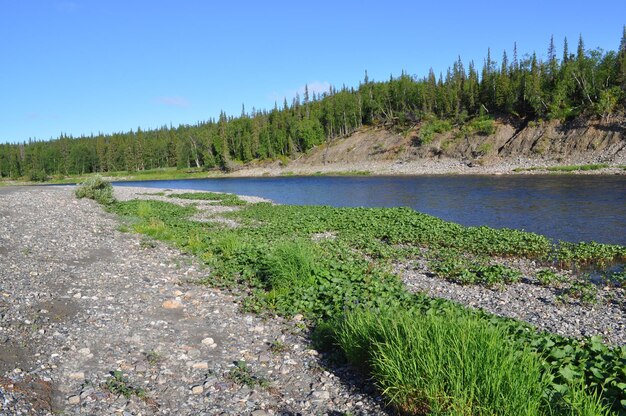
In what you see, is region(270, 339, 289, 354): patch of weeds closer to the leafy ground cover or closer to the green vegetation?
the leafy ground cover

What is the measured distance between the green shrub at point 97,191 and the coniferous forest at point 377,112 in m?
86.3

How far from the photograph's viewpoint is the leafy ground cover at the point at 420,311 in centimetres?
621

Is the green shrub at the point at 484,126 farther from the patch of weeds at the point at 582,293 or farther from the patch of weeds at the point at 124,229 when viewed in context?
the patch of weeds at the point at 582,293

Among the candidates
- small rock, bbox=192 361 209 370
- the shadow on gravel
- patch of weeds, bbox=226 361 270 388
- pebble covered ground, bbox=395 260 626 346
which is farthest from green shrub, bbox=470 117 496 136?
the shadow on gravel

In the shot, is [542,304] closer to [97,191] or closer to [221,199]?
[221,199]

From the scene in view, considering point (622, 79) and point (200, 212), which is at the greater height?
point (622, 79)

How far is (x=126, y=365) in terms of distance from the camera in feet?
27.5

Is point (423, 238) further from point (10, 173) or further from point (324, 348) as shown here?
point (10, 173)

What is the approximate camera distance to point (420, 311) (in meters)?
9.81

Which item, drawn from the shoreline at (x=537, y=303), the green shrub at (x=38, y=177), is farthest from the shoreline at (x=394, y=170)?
the shoreline at (x=537, y=303)

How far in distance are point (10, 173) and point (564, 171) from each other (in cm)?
18736

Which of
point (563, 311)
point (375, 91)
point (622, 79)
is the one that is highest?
point (375, 91)

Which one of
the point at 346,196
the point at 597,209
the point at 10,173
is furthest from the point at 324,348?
the point at 10,173

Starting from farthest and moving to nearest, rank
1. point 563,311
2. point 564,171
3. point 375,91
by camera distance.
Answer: point 375,91 < point 564,171 < point 563,311
